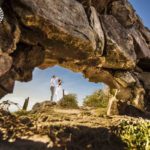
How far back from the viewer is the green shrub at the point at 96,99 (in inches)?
1038

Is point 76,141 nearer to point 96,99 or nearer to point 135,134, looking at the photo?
point 135,134

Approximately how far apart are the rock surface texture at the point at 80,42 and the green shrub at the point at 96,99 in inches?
203

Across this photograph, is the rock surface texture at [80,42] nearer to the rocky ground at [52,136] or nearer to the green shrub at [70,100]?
the rocky ground at [52,136]

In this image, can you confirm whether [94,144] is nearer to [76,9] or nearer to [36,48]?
[36,48]

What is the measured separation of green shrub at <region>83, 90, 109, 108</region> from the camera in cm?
2637

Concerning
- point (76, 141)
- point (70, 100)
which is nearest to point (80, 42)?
point (76, 141)

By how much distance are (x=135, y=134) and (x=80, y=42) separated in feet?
16.3

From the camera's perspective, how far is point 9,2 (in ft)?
38.4

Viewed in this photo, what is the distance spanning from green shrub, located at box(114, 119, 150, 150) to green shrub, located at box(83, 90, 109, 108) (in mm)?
12820

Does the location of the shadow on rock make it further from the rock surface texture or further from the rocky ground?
the rock surface texture

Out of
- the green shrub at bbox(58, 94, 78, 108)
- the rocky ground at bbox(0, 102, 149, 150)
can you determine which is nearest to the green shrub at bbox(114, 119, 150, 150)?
the rocky ground at bbox(0, 102, 149, 150)

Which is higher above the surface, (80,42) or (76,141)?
(80,42)

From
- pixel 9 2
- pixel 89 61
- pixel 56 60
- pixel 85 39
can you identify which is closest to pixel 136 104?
pixel 89 61

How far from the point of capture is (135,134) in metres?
12.1
